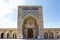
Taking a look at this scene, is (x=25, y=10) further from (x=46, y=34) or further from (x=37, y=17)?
(x=46, y=34)

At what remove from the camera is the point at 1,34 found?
51.8 ft

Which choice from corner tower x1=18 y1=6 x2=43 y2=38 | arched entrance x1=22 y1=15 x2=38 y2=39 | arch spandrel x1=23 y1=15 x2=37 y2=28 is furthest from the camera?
arch spandrel x1=23 y1=15 x2=37 y2=28

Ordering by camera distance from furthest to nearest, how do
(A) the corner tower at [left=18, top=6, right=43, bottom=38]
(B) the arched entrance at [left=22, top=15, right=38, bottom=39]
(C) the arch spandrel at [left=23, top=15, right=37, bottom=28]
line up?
(C) the arch spandrel at [left=23, top=15, right=37, bottom=28], (B) the arched entrance at [left=22, top=15, right=38, bottom=39], (A) the corner tower at [left=18, top=6, right=43, bottom=38]

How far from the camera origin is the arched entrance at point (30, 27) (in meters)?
15.7

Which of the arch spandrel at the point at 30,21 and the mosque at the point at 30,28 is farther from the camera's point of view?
the arch spandrel at the point at 30,21

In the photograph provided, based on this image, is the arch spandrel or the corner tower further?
the arch spandrel

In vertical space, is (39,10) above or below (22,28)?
above

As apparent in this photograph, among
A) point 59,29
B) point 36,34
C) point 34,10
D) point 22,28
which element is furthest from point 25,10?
point 59,29

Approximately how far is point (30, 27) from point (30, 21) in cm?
73

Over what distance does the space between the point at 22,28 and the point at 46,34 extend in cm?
287

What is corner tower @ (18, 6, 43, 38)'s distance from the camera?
1501 cm

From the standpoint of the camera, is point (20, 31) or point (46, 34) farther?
point (46, 34)

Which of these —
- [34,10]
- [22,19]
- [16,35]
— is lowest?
[16,35]

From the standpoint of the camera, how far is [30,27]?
15.9 metres
